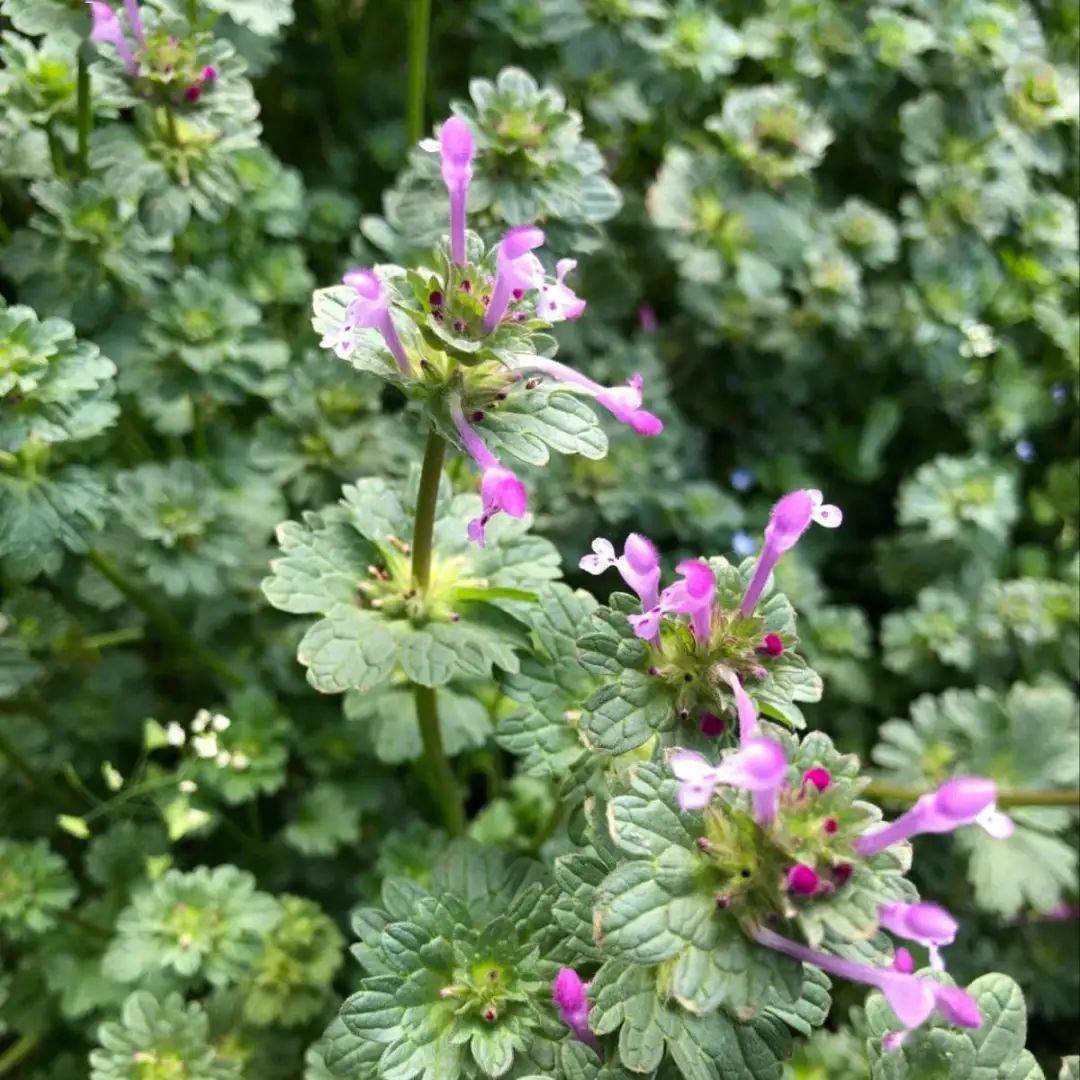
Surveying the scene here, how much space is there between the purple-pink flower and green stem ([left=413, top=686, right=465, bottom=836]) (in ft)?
4.20

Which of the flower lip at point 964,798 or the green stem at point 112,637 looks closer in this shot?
the flower lip at point 964,798

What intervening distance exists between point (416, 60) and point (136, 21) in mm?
830

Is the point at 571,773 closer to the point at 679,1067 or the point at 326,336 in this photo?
the point at 679,1067

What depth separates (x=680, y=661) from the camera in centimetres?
145

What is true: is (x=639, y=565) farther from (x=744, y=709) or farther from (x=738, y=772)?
(x=738, y=772)

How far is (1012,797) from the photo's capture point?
2270mm

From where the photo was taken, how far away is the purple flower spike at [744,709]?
4.17 feet

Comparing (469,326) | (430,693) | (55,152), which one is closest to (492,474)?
(469,326)

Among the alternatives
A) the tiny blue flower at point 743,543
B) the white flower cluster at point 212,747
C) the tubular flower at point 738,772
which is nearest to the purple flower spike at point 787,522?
the tubular flower at point 738,772

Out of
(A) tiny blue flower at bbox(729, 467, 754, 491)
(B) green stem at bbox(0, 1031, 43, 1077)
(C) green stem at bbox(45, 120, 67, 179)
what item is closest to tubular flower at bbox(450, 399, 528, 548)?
(C) green stem at bbox(45, 120, 67, 179)

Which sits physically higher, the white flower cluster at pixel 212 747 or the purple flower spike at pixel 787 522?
the purple flower spike at pixel 787 522

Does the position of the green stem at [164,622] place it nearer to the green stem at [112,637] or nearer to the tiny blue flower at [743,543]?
the green stem at [112,637]

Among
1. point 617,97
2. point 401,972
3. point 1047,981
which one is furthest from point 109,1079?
point 617,97

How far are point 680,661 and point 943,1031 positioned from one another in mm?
681
